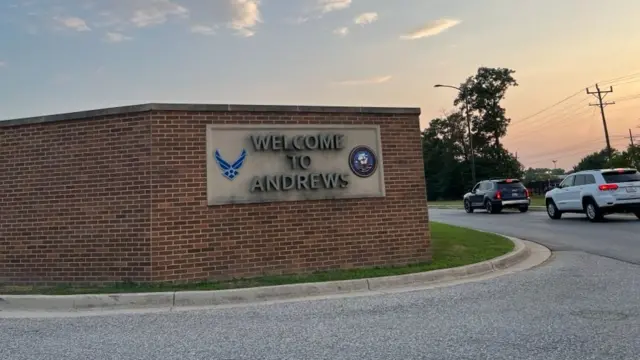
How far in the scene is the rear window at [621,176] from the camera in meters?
15.3

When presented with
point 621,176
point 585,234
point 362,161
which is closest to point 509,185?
point 621,176

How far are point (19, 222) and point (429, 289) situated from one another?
22.9ft

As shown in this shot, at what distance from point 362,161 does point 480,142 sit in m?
63.6

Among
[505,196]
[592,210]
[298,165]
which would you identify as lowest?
[592,210]

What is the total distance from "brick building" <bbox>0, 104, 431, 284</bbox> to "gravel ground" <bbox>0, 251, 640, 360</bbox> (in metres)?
1.90

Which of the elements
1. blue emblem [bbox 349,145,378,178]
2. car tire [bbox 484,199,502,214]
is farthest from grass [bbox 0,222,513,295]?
car tire [bbox 484,199,502,214]

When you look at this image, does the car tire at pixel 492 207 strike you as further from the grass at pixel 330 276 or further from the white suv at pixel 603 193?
the grass at pixel 330 276

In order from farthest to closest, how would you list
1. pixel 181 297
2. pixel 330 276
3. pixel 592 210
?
1. pixel 592 210
2. pixel 330 276
3. pixel 181 297

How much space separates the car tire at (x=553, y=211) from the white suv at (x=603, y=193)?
66cm

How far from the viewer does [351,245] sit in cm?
881

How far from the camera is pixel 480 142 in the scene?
225ft

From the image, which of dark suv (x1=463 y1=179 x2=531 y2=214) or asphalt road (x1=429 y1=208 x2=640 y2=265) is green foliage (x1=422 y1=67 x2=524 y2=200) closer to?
dark suv (x1=463 y1=179 x2=531 y2=214)

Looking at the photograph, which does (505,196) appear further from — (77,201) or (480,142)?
(480,142)

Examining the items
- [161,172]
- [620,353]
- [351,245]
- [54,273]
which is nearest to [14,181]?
[54,273]
